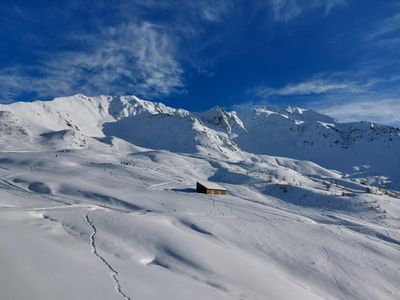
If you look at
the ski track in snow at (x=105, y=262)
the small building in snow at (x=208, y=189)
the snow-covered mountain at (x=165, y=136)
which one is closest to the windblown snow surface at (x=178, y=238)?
the ski track in snow at (x=105, y=262)

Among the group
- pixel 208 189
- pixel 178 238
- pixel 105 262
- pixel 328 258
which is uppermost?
pixel 208 189

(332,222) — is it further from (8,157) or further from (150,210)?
(8,157)

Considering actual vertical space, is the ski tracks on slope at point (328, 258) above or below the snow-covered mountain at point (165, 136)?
below

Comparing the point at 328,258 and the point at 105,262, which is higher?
the point at 105,262

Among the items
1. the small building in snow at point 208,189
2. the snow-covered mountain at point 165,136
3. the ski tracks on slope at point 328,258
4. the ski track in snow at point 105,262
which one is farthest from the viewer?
the snow-covered mountain at point 165,136

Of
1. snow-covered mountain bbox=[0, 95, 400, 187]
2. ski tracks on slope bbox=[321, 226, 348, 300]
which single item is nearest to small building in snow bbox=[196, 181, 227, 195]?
ski tracks on slope bbox=[321, 226, 348, 300]

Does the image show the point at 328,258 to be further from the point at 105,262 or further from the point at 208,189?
the point at 208,189

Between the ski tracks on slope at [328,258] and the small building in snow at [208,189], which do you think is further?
the small building in snow at [208,189]

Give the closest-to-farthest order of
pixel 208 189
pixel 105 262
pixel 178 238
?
pixel 105 262 < pixel 178 238 < pixel 208 189

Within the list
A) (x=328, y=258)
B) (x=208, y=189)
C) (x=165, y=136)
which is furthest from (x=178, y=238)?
(x=165, y=136)

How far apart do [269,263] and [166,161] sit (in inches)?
1770

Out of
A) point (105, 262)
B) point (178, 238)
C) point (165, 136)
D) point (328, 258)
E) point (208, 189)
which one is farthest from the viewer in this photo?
point (165, 136)

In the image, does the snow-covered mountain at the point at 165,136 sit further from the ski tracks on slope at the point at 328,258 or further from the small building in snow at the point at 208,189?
the ski tracks on slope at the point at 328,258

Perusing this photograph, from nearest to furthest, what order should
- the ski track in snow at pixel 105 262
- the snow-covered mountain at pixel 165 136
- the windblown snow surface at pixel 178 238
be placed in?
the ski track in snow at pixel 105 262, the windblown snow surface at pixel 178 238, the snow-covered mountain at pixel 165 136
